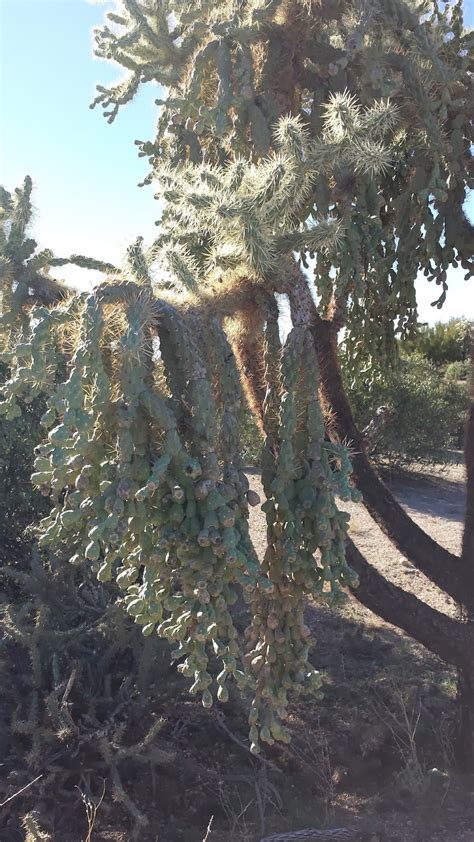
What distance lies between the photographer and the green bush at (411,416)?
36.6ft

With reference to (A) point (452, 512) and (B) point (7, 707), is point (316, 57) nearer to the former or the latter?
(B) point (7, 707)

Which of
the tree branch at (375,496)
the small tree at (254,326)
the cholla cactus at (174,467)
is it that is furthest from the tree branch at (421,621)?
the cholla cactus at (174,467)

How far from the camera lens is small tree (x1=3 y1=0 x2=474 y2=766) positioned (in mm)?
1943

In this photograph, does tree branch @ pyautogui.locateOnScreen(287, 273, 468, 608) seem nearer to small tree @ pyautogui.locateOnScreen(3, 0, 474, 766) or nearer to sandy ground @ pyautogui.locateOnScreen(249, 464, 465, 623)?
small tree @ pyautogui.locateOnScreen(3, 0, 474, 766)

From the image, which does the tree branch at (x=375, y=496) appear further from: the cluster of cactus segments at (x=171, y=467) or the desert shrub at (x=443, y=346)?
the desert shrub at (x=443, y=346)

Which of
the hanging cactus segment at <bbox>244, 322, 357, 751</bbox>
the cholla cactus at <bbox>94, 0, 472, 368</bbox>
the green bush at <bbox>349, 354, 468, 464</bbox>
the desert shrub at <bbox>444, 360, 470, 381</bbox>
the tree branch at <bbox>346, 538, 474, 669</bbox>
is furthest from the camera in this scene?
the desert shrub at <bbox>444, 360, 470, 381</bbox>

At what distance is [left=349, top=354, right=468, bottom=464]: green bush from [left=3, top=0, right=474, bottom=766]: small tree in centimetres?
717

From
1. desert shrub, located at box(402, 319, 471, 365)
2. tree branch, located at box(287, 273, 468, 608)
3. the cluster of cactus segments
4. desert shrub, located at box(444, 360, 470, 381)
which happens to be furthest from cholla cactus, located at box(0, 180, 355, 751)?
desert shrub, located at box(402, 319, 471, 365)

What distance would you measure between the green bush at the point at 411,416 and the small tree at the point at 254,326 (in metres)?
7.17

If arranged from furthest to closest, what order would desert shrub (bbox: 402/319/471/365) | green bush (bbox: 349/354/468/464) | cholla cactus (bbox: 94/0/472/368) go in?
desert shrub (bbox: 402/319/471/365), green bush (bbox: 349/354/468/464), cholla cactus (bbox: 94/0/472/368)

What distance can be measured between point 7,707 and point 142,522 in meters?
2.45

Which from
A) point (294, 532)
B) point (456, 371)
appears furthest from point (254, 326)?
point (456, 371)

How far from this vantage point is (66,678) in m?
3.81

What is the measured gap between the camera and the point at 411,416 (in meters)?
11.3
